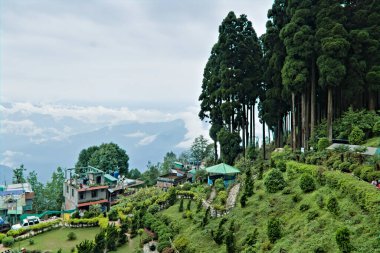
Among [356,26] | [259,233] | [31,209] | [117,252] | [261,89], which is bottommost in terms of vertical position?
[31,209]

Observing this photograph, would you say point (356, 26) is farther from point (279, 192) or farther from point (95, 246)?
point (95, 246)

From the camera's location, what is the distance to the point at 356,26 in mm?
25719

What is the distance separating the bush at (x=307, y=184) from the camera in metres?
15.5

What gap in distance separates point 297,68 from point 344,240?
18021 mm

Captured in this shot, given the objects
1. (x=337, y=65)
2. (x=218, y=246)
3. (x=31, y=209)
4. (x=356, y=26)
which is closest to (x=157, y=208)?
(x=218, y=246)

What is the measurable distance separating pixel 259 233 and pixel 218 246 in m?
2.28

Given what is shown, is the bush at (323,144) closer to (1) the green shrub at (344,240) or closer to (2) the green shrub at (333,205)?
(2) the green shrub at (333,205)

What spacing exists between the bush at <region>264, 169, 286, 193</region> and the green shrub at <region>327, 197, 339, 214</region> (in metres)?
5.21

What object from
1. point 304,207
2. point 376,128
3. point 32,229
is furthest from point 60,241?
point 376,128

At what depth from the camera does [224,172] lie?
25906 mm

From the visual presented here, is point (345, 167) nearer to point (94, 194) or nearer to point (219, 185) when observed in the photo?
point (219, 185)

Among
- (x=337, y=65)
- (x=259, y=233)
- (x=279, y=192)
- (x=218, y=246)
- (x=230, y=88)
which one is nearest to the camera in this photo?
(x=259, y=233)

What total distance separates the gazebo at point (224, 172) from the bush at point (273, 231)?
12835 millimetres

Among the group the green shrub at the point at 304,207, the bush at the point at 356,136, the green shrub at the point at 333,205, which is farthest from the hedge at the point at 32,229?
the bush at the point at 356,136
